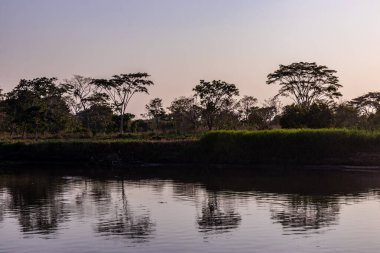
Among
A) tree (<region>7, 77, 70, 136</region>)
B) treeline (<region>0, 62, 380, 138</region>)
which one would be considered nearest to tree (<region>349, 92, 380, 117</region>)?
treeline (<region>0, 62, 380, 138</region>)

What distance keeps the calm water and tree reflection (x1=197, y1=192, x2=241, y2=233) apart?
4 centimetres

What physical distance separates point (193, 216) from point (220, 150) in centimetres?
2981

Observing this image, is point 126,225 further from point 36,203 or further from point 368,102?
point 368,102

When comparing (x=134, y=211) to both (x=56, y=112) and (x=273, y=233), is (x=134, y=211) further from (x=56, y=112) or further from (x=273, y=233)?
(x=56, y=112)

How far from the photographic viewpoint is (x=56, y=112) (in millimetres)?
71250

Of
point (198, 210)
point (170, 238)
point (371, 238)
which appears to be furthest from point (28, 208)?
point (371, 238)

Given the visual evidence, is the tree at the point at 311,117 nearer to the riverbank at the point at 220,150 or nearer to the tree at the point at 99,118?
the riverbank at the point at 220,150

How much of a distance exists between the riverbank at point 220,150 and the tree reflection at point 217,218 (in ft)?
77.0

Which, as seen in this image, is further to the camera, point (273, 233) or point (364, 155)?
point (364, 155)

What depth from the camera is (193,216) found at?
23594mm

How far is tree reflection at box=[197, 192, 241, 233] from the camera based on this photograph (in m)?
21.0

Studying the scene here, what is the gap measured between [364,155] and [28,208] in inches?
1216

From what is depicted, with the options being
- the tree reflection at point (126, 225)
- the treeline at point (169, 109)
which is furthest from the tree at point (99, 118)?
the tree reflection at point (126, 225)

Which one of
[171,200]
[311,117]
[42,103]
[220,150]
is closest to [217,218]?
[171,200]
